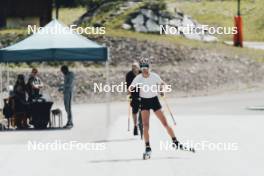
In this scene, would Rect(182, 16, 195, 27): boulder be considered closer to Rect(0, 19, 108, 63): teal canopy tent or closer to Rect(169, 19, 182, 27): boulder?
Rect(169, 19, 182, 27): boulder

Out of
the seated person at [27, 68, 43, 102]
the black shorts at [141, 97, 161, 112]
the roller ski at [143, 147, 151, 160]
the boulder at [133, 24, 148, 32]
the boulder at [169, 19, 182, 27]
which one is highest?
the boulder at [169, 19, 182, 27]

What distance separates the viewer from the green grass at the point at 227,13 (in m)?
61.8

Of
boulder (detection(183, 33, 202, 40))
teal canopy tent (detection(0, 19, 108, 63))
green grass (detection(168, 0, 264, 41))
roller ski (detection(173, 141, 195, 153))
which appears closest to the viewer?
roller ski (detection(173, 141, 195, 153))

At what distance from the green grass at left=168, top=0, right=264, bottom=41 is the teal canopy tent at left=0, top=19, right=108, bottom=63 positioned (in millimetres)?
34204

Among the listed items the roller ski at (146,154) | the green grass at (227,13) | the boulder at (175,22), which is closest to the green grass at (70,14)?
the green grass at (227,13)

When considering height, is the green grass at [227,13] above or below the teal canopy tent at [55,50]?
above

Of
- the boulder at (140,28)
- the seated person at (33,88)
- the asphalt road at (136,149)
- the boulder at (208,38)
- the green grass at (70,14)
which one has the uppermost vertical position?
the green grass at (70,14)

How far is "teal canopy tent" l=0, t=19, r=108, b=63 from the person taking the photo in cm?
2538

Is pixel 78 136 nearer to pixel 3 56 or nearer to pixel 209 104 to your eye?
pixel 3 56

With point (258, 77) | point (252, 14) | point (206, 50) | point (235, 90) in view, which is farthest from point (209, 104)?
point (252, 14)

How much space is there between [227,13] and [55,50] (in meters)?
41.5

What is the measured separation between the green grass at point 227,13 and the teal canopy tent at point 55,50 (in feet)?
112

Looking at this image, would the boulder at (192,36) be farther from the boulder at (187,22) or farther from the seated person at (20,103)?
the seated person at (20,103)

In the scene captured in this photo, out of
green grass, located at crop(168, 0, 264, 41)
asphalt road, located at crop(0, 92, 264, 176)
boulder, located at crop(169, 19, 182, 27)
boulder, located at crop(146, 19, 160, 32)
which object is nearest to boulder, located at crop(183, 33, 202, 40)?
boulder, located at crop(169, 19, 182, 27)
